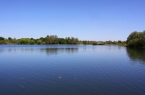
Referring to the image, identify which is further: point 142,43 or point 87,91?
point 142,43

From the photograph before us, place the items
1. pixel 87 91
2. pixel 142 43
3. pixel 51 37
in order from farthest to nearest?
pixel 51 37, pixel 142 43, pixel 87 91

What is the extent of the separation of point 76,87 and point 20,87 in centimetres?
485

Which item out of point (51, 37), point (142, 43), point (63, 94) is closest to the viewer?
point (63, 94)

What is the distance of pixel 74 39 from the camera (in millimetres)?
193125

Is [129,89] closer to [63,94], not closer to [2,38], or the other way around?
[63,94]

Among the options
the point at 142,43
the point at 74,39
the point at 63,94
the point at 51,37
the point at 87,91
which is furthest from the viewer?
the point at 74,39

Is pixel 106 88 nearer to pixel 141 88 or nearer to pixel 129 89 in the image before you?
pixel 129 89

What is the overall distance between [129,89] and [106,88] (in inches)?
76.3

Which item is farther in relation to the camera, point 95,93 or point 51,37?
point 51,37

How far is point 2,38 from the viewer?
18875 centimetres

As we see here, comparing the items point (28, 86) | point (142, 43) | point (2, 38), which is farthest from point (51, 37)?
point (28, 86)

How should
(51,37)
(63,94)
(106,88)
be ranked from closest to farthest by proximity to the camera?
(63,94) → (106,88) → (51,37)

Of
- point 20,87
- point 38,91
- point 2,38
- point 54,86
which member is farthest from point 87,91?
point 2,38

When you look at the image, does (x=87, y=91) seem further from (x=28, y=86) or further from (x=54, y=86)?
(x=28, y=86)
